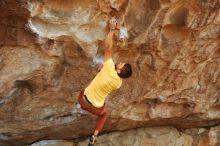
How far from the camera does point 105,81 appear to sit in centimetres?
461

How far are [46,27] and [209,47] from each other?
6.06ft

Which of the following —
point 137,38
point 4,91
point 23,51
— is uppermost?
point 137,38

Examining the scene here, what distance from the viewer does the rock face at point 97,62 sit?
15.5 ft

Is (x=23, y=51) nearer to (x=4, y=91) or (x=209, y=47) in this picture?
(x=4, y=91)

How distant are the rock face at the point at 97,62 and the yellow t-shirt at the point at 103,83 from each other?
18.0 inches

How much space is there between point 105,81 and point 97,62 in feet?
1.81

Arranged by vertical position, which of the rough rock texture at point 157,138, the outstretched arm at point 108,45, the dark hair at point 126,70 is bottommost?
the rough rock texture at point 157,138

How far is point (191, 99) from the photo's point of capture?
5969 mm

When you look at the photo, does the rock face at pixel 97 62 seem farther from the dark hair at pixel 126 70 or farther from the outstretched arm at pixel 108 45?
the dark hair at pixel 126 70

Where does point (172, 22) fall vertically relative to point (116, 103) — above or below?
above

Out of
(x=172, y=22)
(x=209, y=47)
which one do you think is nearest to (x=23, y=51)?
(x=172, y=22)

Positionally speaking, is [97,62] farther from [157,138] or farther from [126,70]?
[157,138]

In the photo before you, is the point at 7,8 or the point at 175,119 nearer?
the point at 7,8

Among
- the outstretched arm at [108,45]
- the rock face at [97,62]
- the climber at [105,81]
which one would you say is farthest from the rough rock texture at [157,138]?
the outstretched arm at [108,45]
